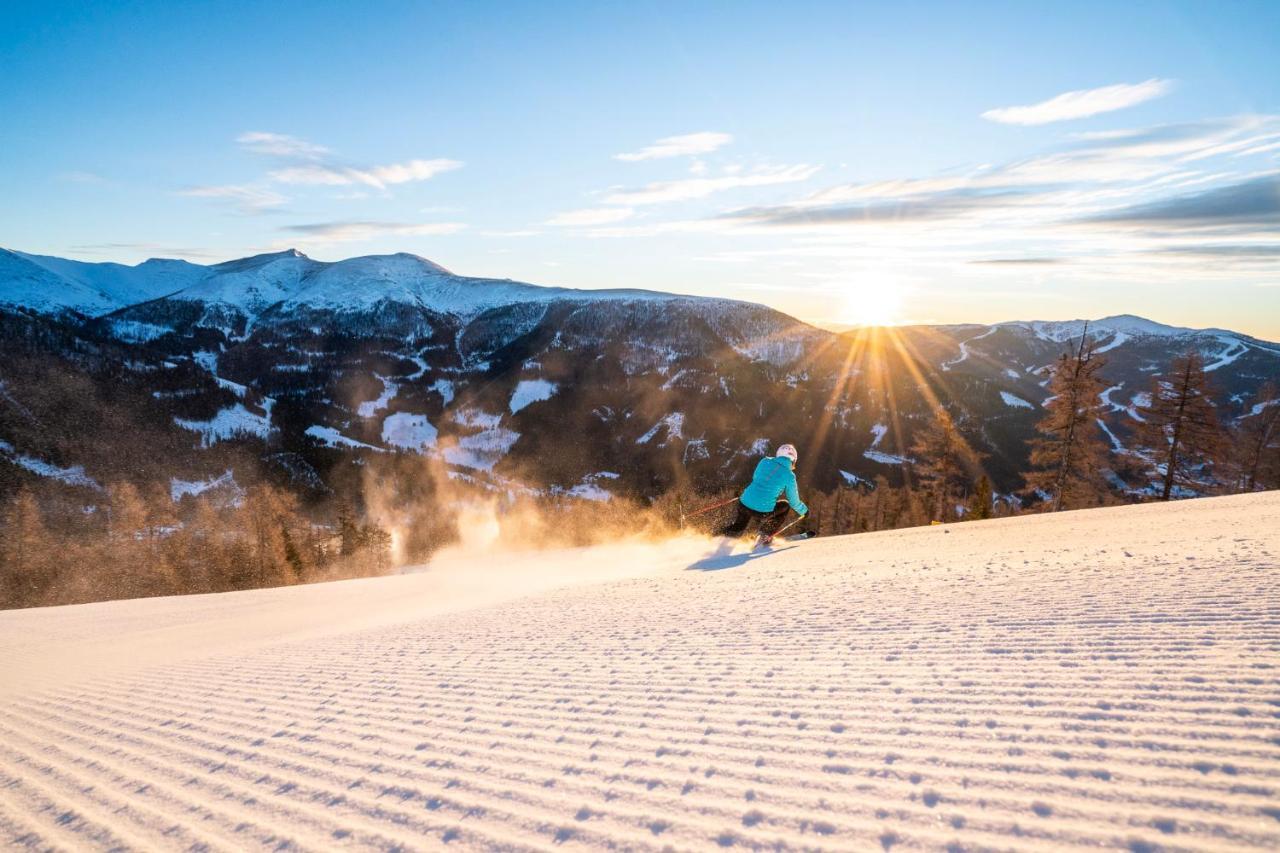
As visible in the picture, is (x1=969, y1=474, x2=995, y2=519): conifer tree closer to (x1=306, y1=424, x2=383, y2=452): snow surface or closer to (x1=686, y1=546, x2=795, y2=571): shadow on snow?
(x1=686, y1=546, x2=795, y2=571): shadow on snow

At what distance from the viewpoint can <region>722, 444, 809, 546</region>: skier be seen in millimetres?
12234

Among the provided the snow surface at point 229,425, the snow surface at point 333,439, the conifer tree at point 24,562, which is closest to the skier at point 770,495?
the conifer tree at point 24,562

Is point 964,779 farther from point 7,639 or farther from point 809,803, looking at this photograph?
point 7,639

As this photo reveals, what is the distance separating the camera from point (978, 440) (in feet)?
595

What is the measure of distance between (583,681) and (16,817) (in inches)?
129

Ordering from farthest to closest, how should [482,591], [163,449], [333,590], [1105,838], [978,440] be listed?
[978,440]
[163,449]
[333,590]
[482,591]
[1105,838]

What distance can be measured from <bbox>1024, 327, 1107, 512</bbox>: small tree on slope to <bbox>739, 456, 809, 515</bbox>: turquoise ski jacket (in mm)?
18227

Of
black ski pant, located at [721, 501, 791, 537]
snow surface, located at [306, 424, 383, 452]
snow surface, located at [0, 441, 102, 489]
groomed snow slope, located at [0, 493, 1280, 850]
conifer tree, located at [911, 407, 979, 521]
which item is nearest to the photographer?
groomed snow slope, located at [0, 493, 1280, 850]

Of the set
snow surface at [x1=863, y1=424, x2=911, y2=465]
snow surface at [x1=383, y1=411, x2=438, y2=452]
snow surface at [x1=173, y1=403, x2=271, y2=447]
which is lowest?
snow surface at [x1=863, y1=424, x2=911, y2=465]

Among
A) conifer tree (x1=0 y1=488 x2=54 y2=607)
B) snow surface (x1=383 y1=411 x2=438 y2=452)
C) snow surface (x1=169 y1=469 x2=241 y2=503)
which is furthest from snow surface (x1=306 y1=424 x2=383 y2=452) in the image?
conifer tree (x1=0 y1=488 x2=54 y2=607)

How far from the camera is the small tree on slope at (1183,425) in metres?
25.9

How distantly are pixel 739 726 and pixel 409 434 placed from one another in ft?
655

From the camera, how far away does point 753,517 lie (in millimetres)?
12875

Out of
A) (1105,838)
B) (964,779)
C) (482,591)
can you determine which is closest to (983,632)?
(964,779)
